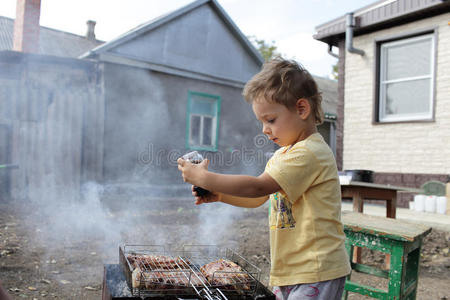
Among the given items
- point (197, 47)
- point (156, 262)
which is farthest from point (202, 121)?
point (156, 262)

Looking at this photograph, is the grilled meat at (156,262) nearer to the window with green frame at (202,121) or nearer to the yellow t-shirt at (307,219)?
the yellow t-shirt at (307,219)

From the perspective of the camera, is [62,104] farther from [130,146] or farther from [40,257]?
[40,257]

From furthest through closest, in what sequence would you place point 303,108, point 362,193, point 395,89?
point 395,89 < point 362,193 < point 303,108

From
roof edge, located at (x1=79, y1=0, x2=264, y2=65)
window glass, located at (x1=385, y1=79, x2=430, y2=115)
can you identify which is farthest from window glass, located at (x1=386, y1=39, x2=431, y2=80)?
roof edge, located at (x1=79, y1=0, x2=264, y2=65)

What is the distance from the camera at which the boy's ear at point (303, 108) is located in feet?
5.27

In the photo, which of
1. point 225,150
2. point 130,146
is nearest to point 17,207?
point 130,146

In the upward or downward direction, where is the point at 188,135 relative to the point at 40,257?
upward

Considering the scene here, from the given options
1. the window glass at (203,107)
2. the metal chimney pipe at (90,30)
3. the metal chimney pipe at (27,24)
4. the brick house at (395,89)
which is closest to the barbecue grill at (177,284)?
the brick house at (395,89)

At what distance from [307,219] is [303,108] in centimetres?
49

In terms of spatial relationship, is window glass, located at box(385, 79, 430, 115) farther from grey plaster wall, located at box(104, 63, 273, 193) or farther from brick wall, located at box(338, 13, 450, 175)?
grey plaster wall, located at box(104, 63, 273, 193)

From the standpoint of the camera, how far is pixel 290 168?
1.51 m

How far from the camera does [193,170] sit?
152 centimetres

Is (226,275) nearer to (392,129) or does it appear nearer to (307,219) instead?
(307,219)

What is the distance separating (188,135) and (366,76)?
519cm
